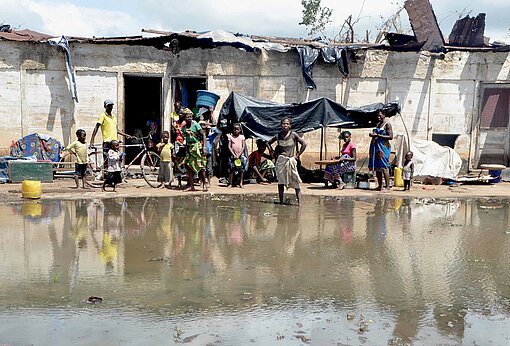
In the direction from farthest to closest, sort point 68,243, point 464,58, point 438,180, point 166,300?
point 464,58 < point 438,180 < point 68,243 < point 166,300

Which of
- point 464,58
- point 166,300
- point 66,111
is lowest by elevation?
point 166,300

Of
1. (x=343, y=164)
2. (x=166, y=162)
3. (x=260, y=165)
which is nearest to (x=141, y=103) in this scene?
(x=260, y=165)

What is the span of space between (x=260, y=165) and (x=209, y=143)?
1.41 m

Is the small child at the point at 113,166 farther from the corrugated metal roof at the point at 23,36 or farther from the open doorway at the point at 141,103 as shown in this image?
the open doorway at the point at 141,103

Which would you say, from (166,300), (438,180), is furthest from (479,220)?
(166,300)

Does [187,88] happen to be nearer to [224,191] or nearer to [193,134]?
[193,134]

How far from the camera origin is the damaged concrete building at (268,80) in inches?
547

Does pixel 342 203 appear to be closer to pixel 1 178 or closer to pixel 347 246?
pixel 347 246

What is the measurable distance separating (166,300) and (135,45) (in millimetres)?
10456

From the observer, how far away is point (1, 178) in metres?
12.1

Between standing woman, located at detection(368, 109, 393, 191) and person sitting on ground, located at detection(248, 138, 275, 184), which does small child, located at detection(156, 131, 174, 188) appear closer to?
person sitting on ground, located at detection(248, 138, 275, 184)

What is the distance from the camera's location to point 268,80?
47.6 feet

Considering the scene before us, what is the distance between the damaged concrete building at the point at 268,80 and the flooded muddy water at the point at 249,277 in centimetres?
543

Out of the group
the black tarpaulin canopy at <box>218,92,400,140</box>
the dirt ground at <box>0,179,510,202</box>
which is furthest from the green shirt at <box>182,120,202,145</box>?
the black tarpaulin canopy at <box>218,92,400,140</box>
